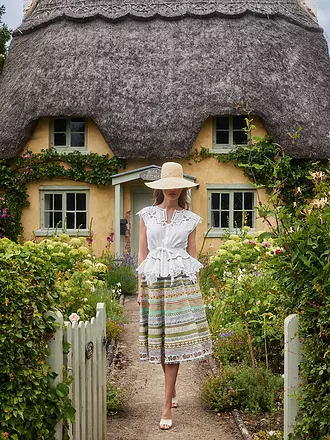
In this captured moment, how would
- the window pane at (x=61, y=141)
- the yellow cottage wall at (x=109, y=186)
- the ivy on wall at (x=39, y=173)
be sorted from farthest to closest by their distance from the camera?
the window pane at (x=61, y=141), the yellow cottage wall at (x=109, y=186), the ivy on wall at (x=39, y=173)

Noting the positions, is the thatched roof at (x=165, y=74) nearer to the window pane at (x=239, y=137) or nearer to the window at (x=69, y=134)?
the window at (x=69, y=134)

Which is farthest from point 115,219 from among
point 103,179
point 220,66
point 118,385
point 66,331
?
point 66,331

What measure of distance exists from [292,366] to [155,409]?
246 centimetres

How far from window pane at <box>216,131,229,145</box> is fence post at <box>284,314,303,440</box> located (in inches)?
500

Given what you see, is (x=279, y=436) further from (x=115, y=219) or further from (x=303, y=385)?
(x=115, y=219)

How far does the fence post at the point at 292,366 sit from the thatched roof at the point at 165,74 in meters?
11.9

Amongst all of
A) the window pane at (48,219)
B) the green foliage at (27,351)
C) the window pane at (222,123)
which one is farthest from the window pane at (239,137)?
the green foliage at (27,351)

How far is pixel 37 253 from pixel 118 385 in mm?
3032

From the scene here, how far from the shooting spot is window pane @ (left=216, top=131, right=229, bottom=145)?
16.4 metres

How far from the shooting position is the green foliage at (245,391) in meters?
5.84

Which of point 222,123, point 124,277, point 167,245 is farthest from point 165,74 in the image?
point 167,245

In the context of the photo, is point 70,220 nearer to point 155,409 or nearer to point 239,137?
point 239,137

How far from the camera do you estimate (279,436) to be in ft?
16.1

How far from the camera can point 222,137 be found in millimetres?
16406
